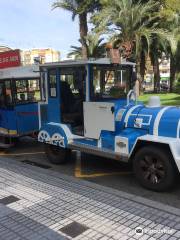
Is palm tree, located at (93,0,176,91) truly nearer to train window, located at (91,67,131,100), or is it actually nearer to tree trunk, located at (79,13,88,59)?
tree trunk, located at (79,13,88,59)

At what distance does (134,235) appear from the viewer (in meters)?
4.15

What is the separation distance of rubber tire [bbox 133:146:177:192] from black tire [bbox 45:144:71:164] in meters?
2.10

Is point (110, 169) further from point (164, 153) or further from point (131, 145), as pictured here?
point (164, 153)

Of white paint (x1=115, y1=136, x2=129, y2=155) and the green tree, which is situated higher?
the green tree

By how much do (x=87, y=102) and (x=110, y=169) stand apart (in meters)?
1.62

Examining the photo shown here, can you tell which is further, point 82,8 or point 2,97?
point 82,8

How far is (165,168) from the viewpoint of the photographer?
545 cm

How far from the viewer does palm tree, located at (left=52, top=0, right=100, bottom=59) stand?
977 inches

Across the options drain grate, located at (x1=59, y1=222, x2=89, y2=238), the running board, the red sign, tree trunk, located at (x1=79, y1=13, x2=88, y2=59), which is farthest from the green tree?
drain grate, located at (x1=59, y1=222, x2=89, y2=238)

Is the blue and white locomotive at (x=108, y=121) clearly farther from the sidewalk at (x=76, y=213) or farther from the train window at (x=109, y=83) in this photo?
the sidewalk at (x=76, y=213)

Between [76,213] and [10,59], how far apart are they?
7378mm

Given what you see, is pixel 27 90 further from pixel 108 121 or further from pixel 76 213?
pixel 76 213

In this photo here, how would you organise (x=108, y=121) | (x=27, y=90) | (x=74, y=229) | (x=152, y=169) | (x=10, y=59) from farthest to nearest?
(x=10, y=59)
(x=27, y=90)
(x=108, y=121)
(x=152, y=169)
(x=74, y=229)

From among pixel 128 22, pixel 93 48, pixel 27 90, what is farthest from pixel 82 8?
pixel 27 90
